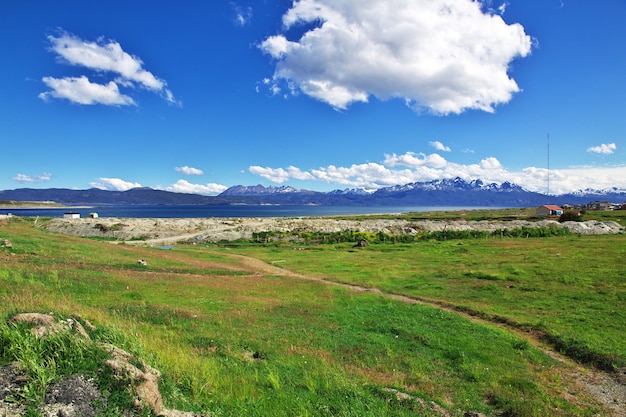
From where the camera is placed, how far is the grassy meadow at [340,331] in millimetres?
9969

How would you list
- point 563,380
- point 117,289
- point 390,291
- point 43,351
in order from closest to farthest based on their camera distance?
1. point 43,351
2. point 563,380
3. point 117,289
4. point 390,291

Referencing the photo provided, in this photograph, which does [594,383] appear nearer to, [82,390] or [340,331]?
[340,331]

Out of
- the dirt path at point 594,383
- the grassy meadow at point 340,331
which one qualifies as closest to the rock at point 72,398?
the grassy meadow at point 340,331

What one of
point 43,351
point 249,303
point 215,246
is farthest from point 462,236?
point 43,351

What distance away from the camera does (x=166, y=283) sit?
86.4ft

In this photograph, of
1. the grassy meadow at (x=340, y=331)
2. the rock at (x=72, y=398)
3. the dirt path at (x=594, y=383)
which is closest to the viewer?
the rock at (x=72, y=398)

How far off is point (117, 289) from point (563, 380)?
23532 mm

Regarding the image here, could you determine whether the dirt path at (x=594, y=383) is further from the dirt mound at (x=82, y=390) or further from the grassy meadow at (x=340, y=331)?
the dirt mound at (x=82, y=390)

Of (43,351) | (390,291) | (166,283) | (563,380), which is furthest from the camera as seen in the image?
(390,291)

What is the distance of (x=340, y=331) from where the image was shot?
711 inches

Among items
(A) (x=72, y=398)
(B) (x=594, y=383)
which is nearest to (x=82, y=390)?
(A) (x=72, y=398)

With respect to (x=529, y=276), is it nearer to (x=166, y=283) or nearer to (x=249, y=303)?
(x=249, y=303)

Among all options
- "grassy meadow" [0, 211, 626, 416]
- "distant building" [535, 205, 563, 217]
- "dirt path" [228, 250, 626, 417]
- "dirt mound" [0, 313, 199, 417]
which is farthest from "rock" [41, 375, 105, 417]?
"distant building" [535, 205, 563, 217]

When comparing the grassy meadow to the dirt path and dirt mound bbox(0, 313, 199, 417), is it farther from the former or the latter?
dirt mound bbox(0, 313, 199, 417)
